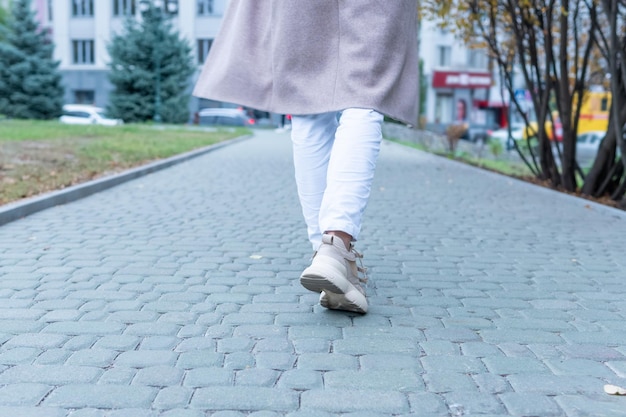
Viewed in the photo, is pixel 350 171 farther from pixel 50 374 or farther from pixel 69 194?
pixel 69 194

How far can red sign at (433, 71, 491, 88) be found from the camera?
52156 millimetres

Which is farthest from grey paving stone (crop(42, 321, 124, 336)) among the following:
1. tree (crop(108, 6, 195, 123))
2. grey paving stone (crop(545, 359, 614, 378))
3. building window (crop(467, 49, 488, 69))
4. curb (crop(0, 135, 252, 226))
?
building window (crop(467, 49, 488, 69))

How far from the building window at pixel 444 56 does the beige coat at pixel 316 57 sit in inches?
1973

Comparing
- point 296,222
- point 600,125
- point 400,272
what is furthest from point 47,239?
point 600,125

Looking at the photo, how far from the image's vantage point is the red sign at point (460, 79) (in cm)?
5216

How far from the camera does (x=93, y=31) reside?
51344 millimetres

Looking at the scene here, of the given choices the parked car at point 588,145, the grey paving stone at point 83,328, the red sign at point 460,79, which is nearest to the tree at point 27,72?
the parked car at point 588,145

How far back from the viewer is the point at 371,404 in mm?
2283

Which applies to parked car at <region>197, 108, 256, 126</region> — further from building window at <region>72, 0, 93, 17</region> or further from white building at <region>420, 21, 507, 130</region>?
white building at <region>420, 21, 507, 130</region>

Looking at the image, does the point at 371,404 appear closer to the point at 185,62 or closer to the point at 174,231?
the point at 174,231

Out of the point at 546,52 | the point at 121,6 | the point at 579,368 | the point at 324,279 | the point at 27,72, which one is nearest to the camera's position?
the point at 579,368

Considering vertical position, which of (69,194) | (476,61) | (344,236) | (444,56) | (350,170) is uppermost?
(444,56)

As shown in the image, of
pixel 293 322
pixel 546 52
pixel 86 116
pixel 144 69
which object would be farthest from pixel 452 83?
pixel 293 322

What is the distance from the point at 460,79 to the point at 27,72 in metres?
28.1
